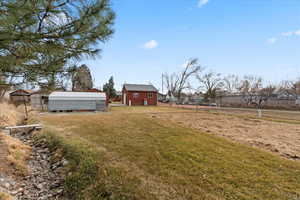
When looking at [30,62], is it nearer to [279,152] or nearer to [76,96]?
[279,152]

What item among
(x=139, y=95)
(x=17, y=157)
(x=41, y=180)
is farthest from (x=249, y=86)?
(x=17, y=157)

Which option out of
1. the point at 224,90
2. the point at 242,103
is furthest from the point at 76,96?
the point at 224,90

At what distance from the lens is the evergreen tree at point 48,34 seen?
6.60ft

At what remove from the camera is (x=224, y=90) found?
37.4 meters

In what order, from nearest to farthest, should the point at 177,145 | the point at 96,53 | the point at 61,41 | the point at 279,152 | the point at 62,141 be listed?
1. the point at 61,41
2. the point at 96,53
3. the point at 279,152
4. the point at 177,145
5. the point at 62,141

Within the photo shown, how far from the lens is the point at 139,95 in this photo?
2717cm

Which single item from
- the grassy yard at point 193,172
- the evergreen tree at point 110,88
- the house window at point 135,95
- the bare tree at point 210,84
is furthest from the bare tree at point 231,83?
the grassy yard at point 193,172

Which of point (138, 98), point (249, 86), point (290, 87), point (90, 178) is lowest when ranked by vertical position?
point (90, 178)

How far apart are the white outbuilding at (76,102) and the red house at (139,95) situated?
31.5 feet

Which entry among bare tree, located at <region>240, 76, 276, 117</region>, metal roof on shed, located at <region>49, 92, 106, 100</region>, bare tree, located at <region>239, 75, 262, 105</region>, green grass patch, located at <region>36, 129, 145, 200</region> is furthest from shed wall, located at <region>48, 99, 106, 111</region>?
bare tree, located at <region>239, 75, 262, 105</region>

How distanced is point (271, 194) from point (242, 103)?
29765 millimetres

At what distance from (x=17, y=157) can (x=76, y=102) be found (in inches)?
511

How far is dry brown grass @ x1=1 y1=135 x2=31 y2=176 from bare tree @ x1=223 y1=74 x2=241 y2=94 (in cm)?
4088

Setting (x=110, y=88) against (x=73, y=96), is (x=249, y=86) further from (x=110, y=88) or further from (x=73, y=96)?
(x=73, y=96)
